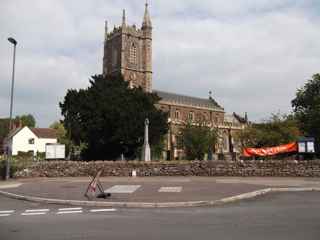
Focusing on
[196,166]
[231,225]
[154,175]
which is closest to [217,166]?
[196,166]

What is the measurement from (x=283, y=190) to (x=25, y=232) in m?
13.8

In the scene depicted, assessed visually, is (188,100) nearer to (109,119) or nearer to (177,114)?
(177,114)

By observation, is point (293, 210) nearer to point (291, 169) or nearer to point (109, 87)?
point (291, 169)

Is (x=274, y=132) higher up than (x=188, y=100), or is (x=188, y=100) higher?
(x=188, y=100)

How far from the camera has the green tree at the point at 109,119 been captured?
51.2 metres

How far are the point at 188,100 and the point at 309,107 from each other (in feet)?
175

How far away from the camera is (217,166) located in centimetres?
3173

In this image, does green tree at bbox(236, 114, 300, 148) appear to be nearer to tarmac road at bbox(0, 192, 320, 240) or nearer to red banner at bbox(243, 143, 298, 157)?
red banner at bbox(243, 143, 298, 157)

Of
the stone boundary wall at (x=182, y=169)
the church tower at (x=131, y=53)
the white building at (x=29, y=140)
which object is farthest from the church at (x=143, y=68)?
the stone boundary wall at (x=182, y=169)

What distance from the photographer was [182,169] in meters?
32.2

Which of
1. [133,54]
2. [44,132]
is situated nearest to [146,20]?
[133,54]

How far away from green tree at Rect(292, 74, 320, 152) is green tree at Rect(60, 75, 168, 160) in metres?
21.8

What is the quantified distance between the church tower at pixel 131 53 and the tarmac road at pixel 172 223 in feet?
315

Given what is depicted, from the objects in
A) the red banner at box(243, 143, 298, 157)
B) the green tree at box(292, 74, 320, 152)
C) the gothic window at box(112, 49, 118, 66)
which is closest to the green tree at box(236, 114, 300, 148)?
the green tree at box(292, 74, 320, 152)
